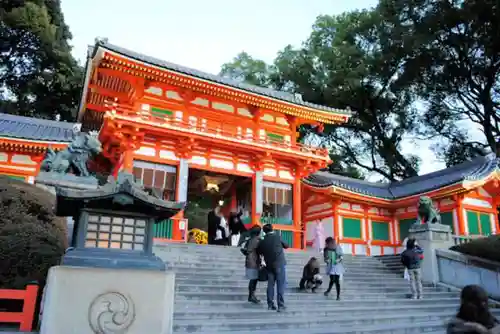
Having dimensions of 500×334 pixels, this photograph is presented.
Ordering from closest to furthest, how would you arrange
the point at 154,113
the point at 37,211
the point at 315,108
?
the point at 37,211 → the point at 154,113 → the point at 315,108

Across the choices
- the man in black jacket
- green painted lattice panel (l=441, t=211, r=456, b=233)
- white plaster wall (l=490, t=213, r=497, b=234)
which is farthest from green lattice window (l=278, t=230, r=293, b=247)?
white plaster wall (l=490, t=213, r=497, b=234)

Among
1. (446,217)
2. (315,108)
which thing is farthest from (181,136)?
(446,217)

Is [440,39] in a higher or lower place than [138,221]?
higher

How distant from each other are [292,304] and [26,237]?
16.8ft

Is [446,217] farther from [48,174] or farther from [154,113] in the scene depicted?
[48,174]

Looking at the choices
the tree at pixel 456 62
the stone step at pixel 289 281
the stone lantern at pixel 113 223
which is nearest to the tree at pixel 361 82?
the tree at pixel 456 62

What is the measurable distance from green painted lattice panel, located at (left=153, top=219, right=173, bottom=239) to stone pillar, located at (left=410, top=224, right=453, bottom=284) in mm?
Result: 8081

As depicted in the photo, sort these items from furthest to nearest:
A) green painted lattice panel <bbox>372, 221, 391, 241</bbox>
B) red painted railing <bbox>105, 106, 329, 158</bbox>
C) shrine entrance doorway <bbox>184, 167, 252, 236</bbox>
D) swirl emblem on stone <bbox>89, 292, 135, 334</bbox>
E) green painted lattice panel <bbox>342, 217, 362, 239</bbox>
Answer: green painted lattice panel <bbox>372, 221, 391, 241</bbox> → green painted lattice panel <bbox>342, 217, 362, 239</bbox> → shrine entrance doorway <bbox>184, 167, 252, 236</bbox> → red painted railing <bbox>105, 106, 329, 158</bbox> → swirl emblem on stone <bbox>89, 292, 135, 334</bbox>

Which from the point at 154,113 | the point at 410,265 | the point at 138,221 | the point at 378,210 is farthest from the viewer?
the point at 378,210

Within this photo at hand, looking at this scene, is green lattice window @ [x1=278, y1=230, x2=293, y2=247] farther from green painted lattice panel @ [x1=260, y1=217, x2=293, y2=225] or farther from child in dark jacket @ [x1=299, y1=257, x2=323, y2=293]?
child in dark jacket @ [x1=299, y1=257, x2=323, y2=293]

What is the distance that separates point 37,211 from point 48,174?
5.25ft

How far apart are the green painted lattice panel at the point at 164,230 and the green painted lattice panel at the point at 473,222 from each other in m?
13.4

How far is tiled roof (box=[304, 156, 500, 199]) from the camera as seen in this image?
18.2m

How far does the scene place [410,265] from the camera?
9211 mm
